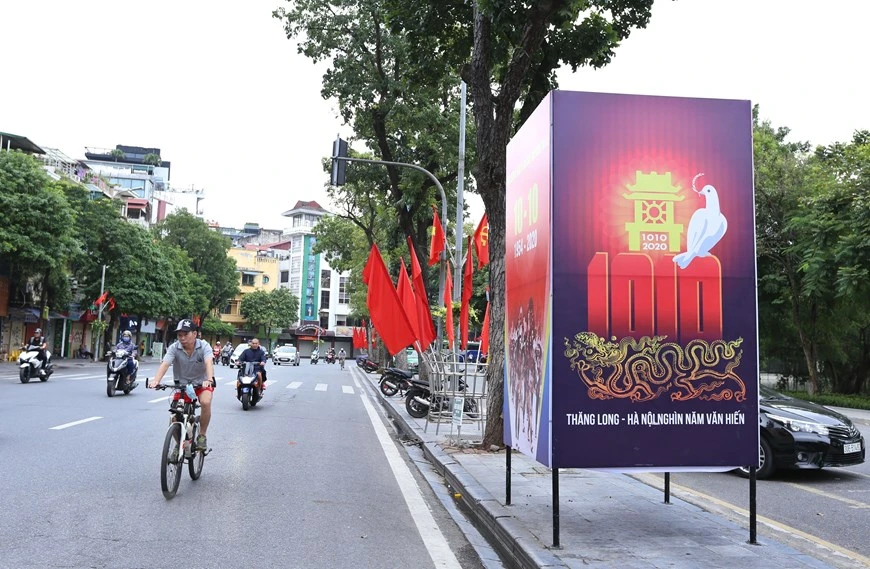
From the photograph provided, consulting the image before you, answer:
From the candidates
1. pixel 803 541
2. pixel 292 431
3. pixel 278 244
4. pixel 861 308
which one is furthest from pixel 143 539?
pixel 278 244

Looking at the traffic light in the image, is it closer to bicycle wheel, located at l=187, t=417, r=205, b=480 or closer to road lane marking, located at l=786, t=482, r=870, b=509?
bicycle wheel, located at l=187, t=417, r=205, b=480

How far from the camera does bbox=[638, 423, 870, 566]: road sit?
622cm

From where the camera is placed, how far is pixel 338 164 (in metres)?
15.8

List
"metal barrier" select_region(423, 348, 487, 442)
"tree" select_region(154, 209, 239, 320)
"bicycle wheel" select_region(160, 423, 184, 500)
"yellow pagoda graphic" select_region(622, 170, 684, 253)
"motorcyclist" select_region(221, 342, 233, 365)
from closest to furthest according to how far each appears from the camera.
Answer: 1. "yellow pagoda graphic" select_region(622, 170, 684, 253)
2. "bicycle wheel" select_region(160, 423, 184, 500)
3. "metal barrier" select_region(423, 348, 487, 442)
4. "motorcyclist" select_region(221, 342, 233, 365)
5. "tree" select_region(154, 209, 239, 320)

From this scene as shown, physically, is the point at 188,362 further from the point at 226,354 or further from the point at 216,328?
the point at 216,328

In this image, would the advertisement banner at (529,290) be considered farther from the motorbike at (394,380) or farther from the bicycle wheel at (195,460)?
the motorbike at (394,380)

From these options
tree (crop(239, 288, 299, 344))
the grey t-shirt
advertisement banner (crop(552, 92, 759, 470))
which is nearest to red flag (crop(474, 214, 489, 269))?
the grey t-shirt

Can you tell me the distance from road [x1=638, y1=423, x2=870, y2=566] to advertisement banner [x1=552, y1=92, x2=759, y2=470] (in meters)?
1.51

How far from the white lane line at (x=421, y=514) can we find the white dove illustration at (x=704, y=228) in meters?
2.63

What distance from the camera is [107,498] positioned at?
6637 mm

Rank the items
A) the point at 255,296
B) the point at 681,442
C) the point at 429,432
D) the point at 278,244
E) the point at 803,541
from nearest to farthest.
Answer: the point at 681,442
the point at 803,541
the point at 429,432
the point at 255,296
the point at 278,244

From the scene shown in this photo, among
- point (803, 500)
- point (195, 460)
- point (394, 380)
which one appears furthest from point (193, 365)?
point (394, 380)

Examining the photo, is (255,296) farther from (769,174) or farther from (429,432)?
(429,432)

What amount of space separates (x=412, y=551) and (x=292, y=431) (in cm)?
781
